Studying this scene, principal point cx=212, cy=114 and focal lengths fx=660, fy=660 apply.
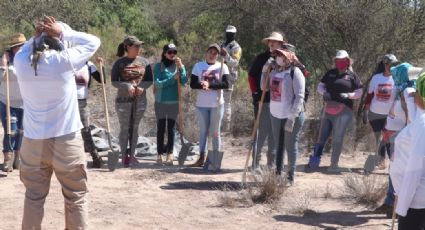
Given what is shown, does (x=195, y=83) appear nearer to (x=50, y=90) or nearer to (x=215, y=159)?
(x=215, y=159)

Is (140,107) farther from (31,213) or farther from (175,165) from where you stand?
(31,213)

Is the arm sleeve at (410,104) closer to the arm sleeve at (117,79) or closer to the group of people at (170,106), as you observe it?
the group of people at (170,106)

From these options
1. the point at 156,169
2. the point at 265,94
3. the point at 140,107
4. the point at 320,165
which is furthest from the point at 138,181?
the point at 320,165

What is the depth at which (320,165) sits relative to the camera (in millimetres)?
10156

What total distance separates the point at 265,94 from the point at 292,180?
1.18 meters

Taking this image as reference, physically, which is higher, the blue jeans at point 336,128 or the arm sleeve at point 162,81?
the arm sleeve at point 162,81

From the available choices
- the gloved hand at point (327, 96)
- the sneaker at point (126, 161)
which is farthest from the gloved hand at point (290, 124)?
the sneaker at point (126, 161)

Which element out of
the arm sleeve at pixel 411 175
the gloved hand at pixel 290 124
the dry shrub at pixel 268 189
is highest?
the arm sleeve at pixel 411 175

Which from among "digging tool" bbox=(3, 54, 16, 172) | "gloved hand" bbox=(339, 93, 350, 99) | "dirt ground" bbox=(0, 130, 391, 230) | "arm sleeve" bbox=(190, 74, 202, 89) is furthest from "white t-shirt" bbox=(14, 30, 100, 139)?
"gloved hand" bbox=(339, 93, 350, 99)

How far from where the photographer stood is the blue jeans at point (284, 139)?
812 centimetres

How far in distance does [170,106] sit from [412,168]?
581 cm

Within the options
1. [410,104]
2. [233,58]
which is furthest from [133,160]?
[410,104]

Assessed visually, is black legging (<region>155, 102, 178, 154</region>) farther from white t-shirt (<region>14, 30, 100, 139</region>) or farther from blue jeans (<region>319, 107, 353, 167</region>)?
white t-shirt (<region>14, 30, 100, 139</region>)

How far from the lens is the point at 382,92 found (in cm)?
947
